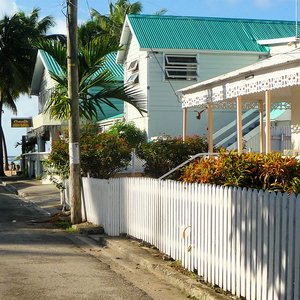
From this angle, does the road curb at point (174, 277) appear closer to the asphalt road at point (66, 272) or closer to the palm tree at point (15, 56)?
the asphalt road at point (66, 272)

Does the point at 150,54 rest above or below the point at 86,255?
above

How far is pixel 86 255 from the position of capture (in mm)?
10984

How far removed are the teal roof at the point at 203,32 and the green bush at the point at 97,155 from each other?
784 centimetres

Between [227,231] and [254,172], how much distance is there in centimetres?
212

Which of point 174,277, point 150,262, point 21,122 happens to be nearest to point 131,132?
point 150,262

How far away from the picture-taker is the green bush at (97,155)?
16656 millimetres

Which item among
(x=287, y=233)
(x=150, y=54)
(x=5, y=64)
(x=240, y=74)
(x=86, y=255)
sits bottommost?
(x=86, y=255)

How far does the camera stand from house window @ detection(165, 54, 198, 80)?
24.3 metres

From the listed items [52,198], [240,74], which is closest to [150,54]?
[52,198]

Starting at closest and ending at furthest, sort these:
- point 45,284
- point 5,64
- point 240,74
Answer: point 45,284, point 240,74, point 5,64

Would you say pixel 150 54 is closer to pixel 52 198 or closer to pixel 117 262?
pixel 52 198

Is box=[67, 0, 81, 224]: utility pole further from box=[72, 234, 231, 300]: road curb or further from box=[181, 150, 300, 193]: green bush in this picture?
box=[181, 150, 300, 193]: green bush

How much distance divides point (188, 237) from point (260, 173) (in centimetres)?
158

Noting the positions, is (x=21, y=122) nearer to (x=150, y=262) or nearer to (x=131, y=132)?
(x=131, y=132)
